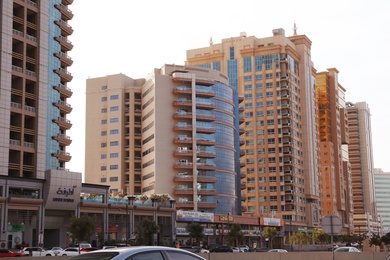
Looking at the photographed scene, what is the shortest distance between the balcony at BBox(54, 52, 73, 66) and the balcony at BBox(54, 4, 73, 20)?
5.77 metres

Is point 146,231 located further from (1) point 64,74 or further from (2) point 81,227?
(1) point 64,74

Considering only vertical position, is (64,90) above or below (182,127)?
below

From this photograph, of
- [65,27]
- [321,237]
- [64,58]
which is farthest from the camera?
[321,237]

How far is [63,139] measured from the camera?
3095 inches

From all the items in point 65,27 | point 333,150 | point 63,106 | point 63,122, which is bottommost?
point 63,122

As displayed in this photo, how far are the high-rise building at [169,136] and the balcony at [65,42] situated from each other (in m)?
35.4

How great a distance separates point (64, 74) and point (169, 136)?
126 ft

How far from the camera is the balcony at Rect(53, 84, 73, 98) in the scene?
7891cm

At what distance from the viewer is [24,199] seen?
218ft

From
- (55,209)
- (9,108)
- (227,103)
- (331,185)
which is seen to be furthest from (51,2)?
(331,185)

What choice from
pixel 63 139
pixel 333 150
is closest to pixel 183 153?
pixel 63 139

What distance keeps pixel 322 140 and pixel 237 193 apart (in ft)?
200

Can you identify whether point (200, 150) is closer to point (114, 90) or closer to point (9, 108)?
point (114, 90)

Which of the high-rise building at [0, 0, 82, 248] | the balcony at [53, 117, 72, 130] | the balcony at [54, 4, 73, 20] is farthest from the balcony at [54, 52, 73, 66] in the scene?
the balcony at [53, 117, 72, 130]
